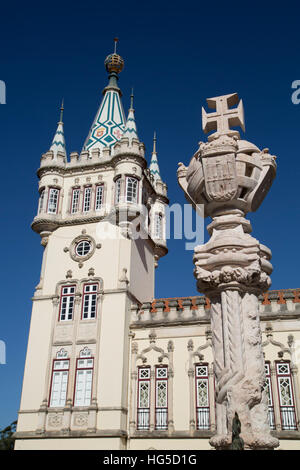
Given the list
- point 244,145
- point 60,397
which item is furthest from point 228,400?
point 60,397

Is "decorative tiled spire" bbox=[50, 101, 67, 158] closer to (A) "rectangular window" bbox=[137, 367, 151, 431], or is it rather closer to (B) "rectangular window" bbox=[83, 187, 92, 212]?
(B) "rectangular window" bbox=[83, 187, 92, 212]

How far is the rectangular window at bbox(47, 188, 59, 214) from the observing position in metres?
28.4

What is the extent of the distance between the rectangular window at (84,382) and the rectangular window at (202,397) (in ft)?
17.3

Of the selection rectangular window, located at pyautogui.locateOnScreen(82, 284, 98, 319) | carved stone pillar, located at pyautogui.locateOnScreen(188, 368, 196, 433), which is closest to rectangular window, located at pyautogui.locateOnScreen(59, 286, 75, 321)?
rectangular window, located at pyautogui.locateOnScreen(82, 284, 98, 319)

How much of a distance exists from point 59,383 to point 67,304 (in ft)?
13.7

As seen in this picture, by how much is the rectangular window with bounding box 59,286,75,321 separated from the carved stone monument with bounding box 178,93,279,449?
17.8 metres

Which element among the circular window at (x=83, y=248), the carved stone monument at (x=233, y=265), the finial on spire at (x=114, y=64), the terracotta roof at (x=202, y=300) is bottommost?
the carved stone monument at (x=233, y=265)

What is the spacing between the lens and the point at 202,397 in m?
22.8

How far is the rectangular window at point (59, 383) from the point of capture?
935 inches

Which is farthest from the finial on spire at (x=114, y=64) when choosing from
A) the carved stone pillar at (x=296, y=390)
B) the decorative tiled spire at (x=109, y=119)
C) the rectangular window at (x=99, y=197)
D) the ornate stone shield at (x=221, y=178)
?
the ornate stone shield at (x=221, y=178)

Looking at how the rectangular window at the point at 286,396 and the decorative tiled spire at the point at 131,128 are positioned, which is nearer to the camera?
the rectangular window at the point at 286,396

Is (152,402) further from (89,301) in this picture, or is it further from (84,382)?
(89,301)

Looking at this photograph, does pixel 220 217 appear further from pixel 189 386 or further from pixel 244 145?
pixel 189 386

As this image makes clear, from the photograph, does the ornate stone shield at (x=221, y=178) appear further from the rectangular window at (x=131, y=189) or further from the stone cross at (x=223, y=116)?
the rectangular window at (x=131, y=189)
